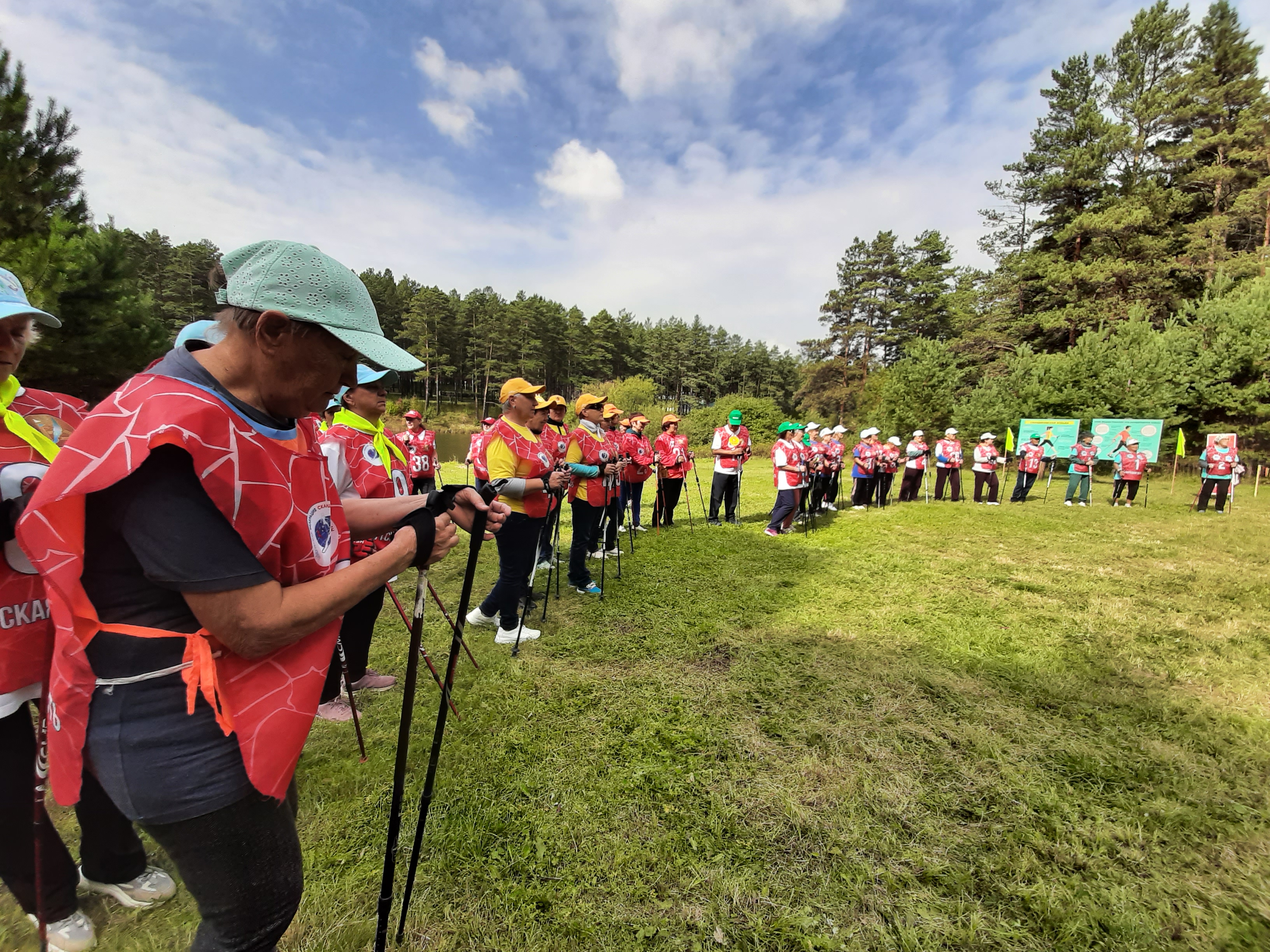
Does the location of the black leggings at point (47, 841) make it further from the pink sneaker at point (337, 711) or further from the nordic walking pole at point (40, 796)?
the pink sneaker at point (337, 711)

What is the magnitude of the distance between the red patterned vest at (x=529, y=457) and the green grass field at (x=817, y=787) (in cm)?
133

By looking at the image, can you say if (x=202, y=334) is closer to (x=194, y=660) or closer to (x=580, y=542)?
(x=194, y=660)

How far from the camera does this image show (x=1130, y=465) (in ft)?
44.1

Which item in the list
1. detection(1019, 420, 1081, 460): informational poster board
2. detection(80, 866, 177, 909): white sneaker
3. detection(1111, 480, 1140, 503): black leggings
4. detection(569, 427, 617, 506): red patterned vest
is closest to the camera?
detection(80, 866, 177, 909): white sneaker

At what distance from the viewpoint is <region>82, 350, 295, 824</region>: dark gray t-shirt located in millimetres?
1044

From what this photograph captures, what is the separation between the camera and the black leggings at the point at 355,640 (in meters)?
3.49

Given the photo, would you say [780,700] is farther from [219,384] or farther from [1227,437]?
[1227,437]

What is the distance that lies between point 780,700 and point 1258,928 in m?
2.38

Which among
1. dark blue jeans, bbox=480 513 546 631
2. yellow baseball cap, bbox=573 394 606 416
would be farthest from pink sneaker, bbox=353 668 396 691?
yellow baseball cap, bbox=573 394 606 416

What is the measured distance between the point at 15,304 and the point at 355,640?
2.83m

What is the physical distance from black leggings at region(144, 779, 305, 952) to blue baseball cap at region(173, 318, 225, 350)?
111 cm

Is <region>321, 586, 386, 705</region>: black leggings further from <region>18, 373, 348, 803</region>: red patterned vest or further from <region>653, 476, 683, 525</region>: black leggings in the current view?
<region>653, 476, 683, 525</region>: black leggings

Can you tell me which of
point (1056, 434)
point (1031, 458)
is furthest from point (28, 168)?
point (1056, 434)

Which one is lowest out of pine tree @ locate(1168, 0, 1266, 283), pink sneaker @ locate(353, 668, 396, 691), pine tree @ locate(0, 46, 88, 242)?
pink sneaker @ locate(353, 668, 396, 691)
